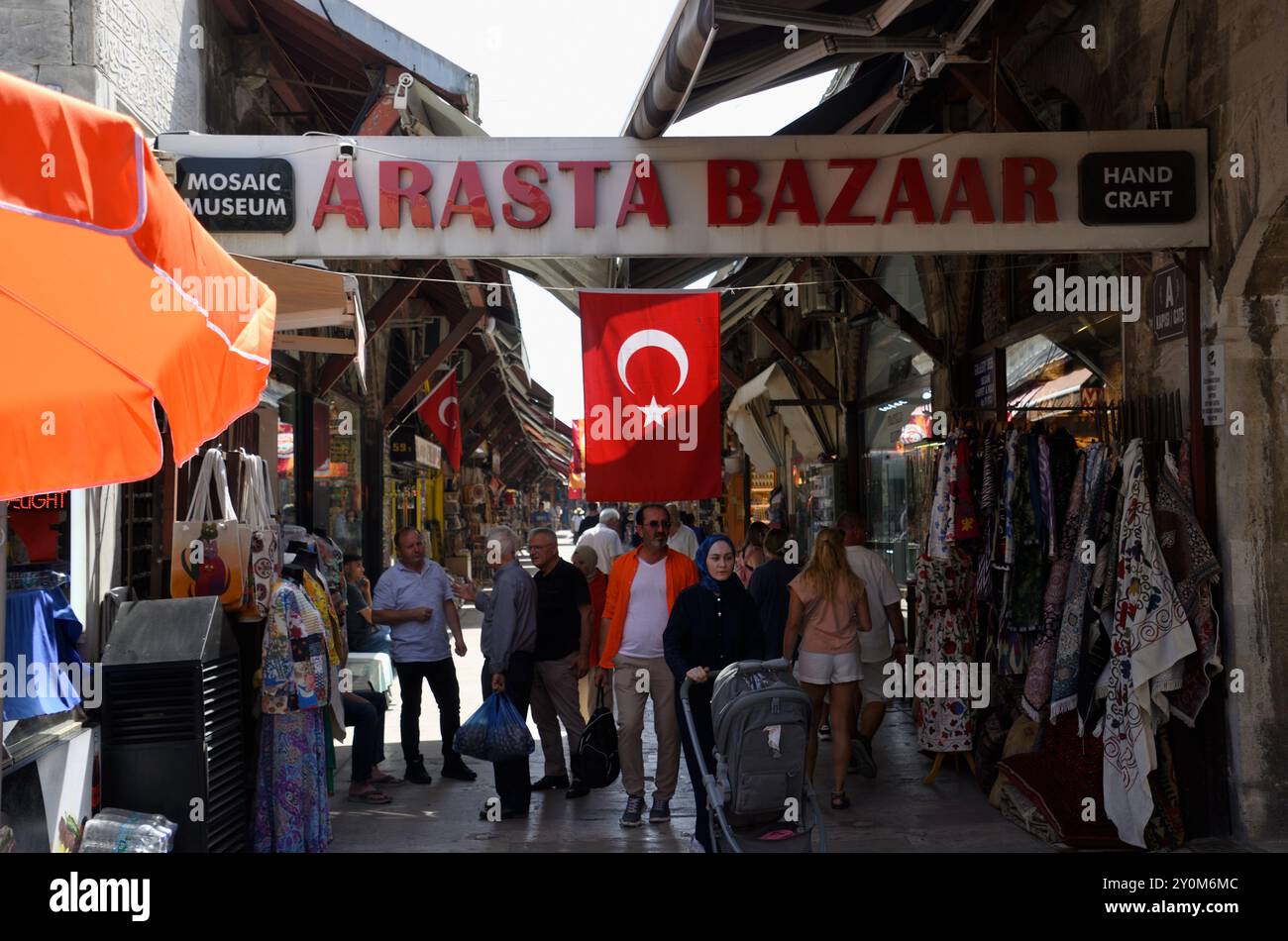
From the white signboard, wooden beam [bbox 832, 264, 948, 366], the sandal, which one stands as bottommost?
the sandal

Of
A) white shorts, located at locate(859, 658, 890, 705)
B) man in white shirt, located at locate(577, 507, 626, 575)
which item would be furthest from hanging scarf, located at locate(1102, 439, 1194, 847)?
man in white shirt, located at locate(577, 507, 626, 575)

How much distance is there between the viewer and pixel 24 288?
11.4ft

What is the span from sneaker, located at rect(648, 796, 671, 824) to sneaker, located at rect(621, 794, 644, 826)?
0.07 metres

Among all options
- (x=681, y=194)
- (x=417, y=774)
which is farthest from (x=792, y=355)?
(x=417, y=774)

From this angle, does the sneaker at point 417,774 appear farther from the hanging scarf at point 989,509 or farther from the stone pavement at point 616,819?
the hanging scarf at point 989,509

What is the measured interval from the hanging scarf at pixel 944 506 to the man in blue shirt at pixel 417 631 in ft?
10.4

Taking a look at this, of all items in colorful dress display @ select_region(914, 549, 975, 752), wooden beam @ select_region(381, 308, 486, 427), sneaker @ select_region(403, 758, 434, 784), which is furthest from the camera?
wooden beam @ select_region(381, 308, 486, 427)

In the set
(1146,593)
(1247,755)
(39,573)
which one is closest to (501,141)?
(39,573)

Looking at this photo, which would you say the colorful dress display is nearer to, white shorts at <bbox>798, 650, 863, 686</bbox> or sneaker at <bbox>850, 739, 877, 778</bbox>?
sneaker at <bbox>850, 739, 877, 778</bbox>

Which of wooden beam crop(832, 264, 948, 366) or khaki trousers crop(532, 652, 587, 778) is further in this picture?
wooden beam crop(832, 264, 948, 366)

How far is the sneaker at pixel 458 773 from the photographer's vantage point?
27.7 feet

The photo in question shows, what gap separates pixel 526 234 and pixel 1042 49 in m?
4.00

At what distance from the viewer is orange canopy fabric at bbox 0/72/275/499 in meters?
2.83

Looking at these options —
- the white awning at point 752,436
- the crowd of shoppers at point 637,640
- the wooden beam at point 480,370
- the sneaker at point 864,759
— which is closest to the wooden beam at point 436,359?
the crowd of shoppers at point 637,640
